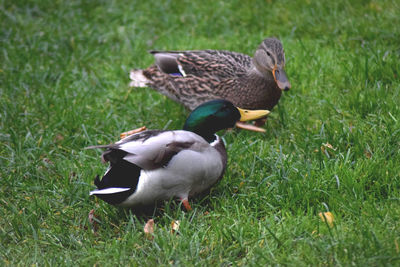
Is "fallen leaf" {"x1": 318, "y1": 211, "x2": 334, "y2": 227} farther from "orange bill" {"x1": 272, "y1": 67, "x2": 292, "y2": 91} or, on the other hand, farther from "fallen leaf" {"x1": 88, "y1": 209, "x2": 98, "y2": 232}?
"fallen leaf" {"x1": 88, "y1": 209, "x2": 98, "y2": 232}

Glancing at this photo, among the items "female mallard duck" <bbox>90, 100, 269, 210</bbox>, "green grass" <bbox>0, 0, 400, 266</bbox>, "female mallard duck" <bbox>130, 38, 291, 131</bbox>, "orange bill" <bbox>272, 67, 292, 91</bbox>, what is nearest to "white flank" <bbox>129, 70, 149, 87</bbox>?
"female mallard duck" <bbox>130, 38, 291, 131</bbox>

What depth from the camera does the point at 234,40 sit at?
5539 mm

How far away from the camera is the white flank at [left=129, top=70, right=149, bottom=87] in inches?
190

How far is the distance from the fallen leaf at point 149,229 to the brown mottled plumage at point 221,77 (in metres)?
1.51

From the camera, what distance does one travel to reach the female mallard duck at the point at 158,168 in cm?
304

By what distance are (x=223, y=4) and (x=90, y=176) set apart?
3365 mm

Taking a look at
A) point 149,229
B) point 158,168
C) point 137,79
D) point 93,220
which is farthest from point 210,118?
point 137,79

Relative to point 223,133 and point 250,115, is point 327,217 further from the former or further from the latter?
point 223,133

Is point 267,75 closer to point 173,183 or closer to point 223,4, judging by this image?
point 173,183

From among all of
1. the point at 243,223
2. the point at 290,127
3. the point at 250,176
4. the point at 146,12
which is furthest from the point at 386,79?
the point at 146,12

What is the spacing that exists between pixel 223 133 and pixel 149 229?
4.82 feet

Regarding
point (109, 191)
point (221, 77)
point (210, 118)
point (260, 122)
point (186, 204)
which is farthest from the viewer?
point (221, 77)

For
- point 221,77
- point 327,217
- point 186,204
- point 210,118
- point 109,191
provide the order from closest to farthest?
1. point 327,217
2. point 109,191
3. point 186,204
4. point 210,118
5. point 221,77

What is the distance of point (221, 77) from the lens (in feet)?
14.3
